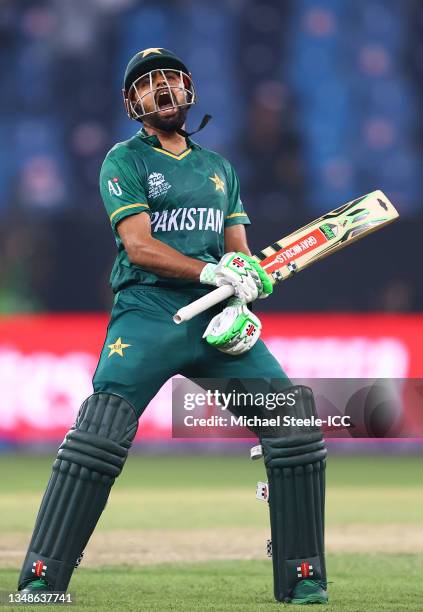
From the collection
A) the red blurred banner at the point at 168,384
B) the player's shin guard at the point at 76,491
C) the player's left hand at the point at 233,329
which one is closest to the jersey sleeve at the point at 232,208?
the player's left hand at the point at 233,329

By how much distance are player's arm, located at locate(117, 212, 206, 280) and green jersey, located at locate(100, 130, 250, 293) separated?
5cm

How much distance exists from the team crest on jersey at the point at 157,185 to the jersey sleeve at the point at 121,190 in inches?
1.4

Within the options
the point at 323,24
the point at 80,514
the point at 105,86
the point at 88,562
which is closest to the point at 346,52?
the point at 323,24

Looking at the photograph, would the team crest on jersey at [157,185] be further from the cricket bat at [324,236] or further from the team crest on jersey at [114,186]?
the cricket bat at [324,236]

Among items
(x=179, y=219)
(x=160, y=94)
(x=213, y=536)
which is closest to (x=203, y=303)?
(x=179, y=219)

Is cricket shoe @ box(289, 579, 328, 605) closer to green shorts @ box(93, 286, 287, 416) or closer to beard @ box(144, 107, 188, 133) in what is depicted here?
green shorts @ box(93, 286, 287, 416)

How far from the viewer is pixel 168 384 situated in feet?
37.3

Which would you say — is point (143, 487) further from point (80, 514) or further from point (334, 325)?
point (80, 514)

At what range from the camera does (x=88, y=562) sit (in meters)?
5.75

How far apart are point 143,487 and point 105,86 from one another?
5836 millimetres

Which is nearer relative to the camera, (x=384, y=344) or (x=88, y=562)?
(x=88, y=562)

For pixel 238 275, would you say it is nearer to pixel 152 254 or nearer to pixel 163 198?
pixel 152 254

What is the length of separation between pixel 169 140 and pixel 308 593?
171 centimetres

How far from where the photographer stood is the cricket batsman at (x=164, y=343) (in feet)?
14.1
